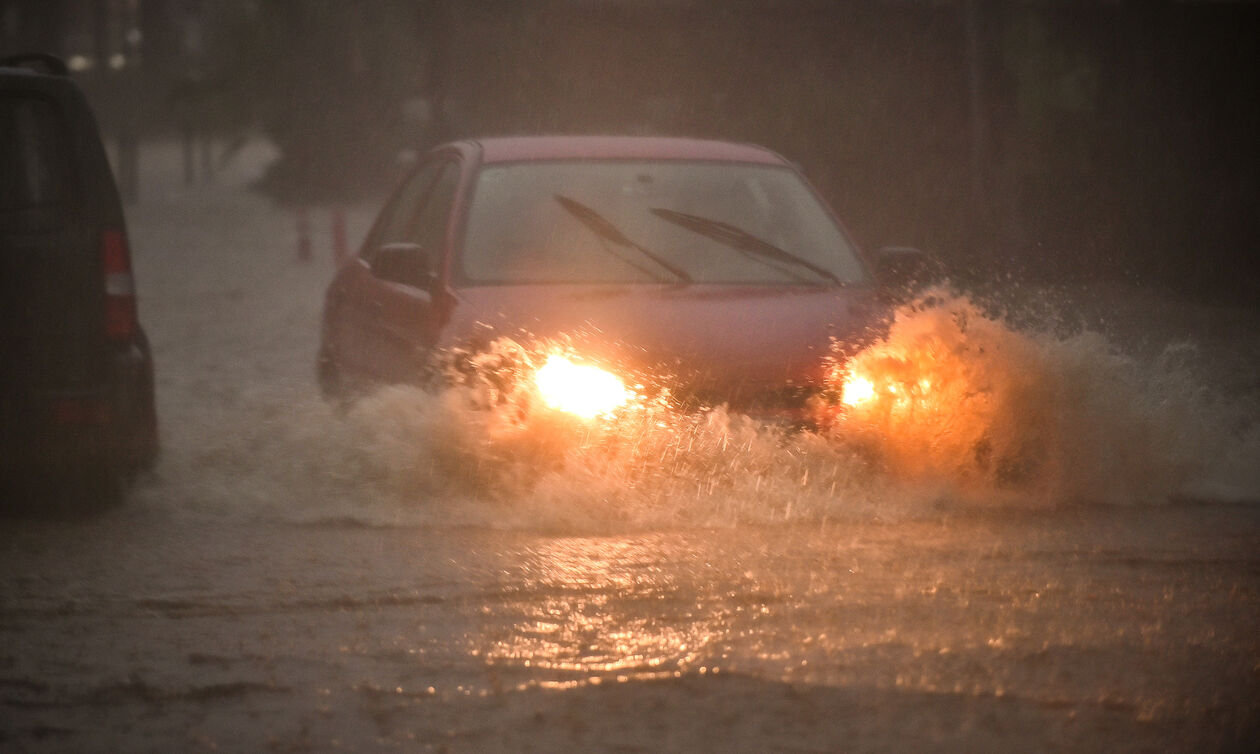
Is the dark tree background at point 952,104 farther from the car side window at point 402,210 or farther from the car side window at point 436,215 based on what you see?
the car side window at point 436,215

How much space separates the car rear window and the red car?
4.45 feet

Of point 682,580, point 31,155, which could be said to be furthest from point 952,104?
point 682,580

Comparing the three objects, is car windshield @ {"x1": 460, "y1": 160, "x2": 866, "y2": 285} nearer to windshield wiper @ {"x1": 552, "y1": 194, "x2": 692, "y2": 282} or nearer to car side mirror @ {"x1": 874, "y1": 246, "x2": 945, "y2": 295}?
windshield wiper @ {"x1": 552, "y1": 194, "x2": 692, "y2": 282}

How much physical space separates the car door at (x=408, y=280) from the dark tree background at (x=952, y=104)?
6.42 meters

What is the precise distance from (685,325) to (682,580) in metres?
1.39

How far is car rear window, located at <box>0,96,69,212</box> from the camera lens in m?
7.17

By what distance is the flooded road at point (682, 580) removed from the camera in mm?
4383

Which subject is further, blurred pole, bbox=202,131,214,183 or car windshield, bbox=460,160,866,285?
blurred pole, bbox=202,131,214,183

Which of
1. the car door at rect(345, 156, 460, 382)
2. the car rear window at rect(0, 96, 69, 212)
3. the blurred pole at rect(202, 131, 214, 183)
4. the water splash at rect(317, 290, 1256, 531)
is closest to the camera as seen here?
the water splash at rect(317, 290, 1256, 531)

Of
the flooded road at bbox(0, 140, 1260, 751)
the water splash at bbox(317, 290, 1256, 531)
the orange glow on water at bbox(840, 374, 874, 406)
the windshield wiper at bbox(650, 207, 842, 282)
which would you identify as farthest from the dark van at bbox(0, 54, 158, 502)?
the orange glow on water at bbox(840, 374, 874, 406)

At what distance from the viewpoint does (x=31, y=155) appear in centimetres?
722

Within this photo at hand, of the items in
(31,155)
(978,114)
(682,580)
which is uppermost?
(978,114)

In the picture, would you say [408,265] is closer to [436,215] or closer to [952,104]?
[436,215]

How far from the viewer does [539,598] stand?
18.3 ft
